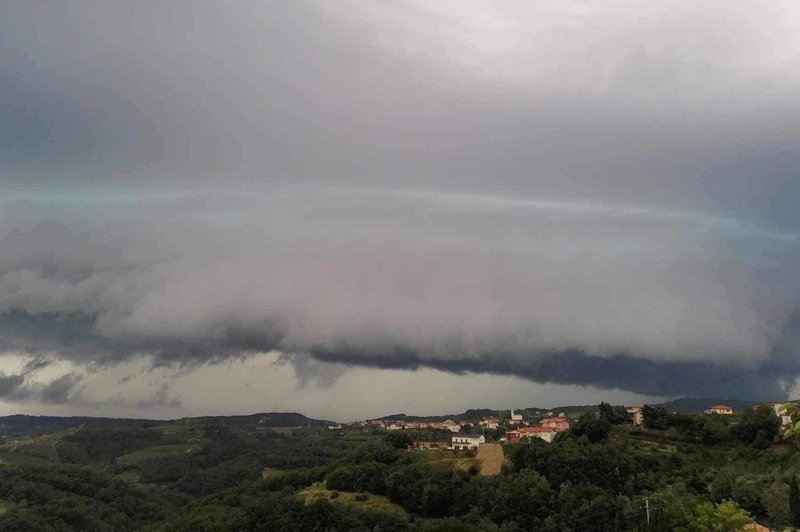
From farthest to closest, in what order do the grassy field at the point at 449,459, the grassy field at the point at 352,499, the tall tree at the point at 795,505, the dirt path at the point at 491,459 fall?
the grassy field at the point at 449,459
the dirt path at the point at 491,459
the grassy field at the point at 352,499
the tall tree at the point at 795,505

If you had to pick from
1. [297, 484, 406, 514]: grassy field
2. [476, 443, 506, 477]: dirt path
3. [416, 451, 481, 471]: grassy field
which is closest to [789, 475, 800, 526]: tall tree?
[297, 484, 406, 514]: grassy field

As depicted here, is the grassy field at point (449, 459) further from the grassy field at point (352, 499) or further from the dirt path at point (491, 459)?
the grassy field at point (352, 499)

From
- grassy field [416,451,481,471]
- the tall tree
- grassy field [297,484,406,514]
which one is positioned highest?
the tall tree

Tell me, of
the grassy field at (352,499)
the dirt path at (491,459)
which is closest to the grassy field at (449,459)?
the dirt path at (491,459)

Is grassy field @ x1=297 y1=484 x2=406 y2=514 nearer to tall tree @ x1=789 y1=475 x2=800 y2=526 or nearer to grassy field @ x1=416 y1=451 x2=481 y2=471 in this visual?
grassy field @ x1=416 y1=451 x2=481 y2=471

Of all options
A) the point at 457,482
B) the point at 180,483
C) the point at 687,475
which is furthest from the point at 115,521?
the point at 687,475

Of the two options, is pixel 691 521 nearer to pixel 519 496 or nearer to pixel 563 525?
pixel 563 525
